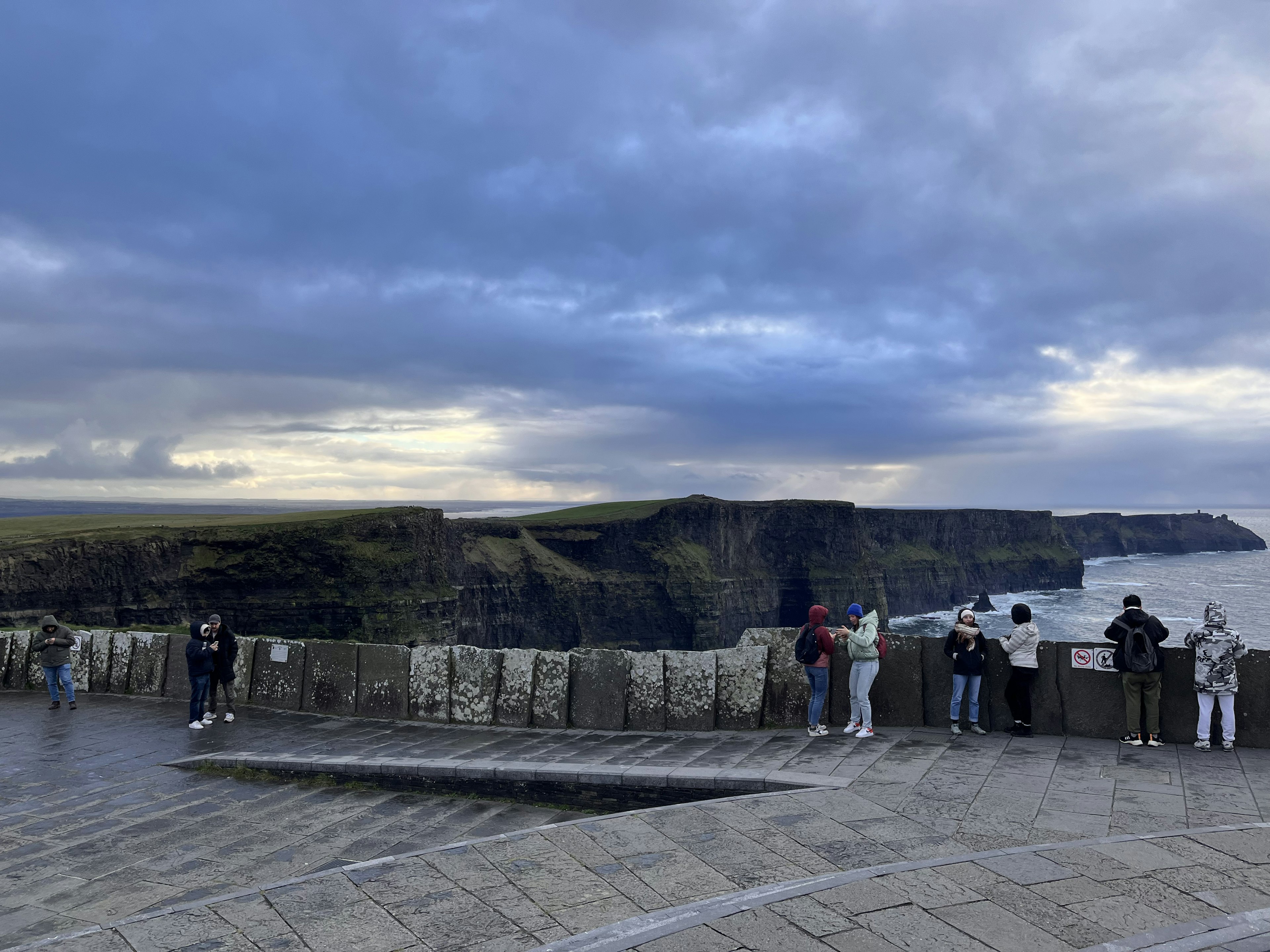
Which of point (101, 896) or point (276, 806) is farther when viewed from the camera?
point (276, 806)

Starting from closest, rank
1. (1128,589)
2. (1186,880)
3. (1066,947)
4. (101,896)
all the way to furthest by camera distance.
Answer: (1066,947)
(1186,880)
(101,896)
(1128,589)

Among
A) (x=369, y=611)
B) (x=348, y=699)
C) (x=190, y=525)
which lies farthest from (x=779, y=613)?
(x=348, y=699)

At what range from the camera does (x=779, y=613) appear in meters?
99.1

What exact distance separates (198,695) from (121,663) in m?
3.96

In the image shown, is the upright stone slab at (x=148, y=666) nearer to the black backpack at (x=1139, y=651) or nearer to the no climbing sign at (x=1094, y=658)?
the no climbing sign at (x=1094, y=658)

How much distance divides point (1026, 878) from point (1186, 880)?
100 centimetres

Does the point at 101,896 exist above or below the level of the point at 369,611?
above

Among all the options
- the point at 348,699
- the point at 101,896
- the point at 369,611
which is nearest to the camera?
the point at 101,896

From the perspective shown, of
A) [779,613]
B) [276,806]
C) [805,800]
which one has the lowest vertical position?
[779,613]

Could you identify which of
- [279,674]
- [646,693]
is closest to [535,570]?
[279,674]

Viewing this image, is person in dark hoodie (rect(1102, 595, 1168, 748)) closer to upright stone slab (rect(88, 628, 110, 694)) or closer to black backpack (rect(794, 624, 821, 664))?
black backpack (rect(794, 624, 821, 664))

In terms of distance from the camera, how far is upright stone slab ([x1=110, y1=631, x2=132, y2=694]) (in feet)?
44.2

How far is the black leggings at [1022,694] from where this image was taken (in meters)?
8.91

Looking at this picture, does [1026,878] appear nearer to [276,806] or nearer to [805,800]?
[805,800]
